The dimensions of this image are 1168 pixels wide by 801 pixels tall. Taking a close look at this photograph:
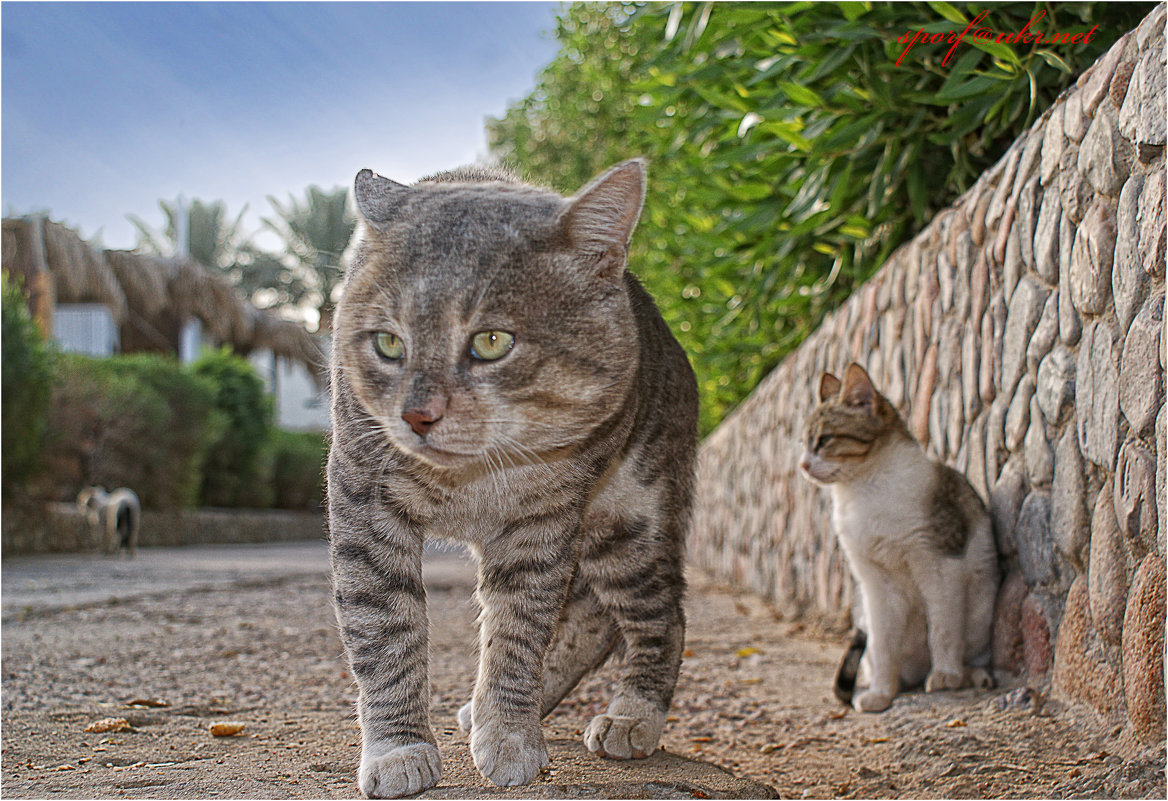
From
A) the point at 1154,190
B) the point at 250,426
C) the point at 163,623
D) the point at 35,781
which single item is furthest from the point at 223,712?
the point at 250,426

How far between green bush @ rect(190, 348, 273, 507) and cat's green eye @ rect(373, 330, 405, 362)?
479 inches

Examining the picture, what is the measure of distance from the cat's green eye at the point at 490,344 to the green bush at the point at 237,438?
12.3 m

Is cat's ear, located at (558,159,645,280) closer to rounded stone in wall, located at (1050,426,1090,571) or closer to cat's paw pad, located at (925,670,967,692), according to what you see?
rounded stone in wall, located at (1050,426,1090,571)

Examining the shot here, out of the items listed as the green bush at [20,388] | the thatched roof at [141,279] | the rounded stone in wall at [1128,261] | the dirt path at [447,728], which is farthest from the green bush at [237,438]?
the rounded stone in wall at [1128,261]

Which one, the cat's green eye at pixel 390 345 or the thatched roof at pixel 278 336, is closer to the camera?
the cat's green eye at pixel 390 345

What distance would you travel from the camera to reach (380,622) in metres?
1.84

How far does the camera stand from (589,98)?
11.1m

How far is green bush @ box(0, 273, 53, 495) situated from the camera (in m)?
7.34

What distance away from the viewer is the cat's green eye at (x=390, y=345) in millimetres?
1718

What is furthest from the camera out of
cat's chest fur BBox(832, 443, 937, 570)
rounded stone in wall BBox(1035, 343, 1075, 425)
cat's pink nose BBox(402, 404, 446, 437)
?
cat's chest fur BBox(832, 443, 937, 570)

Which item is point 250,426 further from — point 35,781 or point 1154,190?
point 1154,190

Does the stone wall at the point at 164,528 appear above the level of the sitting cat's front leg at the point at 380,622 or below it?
below

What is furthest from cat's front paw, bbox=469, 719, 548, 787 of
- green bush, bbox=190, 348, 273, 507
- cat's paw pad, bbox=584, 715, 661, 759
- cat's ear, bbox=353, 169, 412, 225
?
green bush, bbox=190, 348, 273, 507

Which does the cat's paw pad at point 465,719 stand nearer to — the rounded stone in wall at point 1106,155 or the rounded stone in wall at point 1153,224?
the rounded stone in wall at point 1153,224
